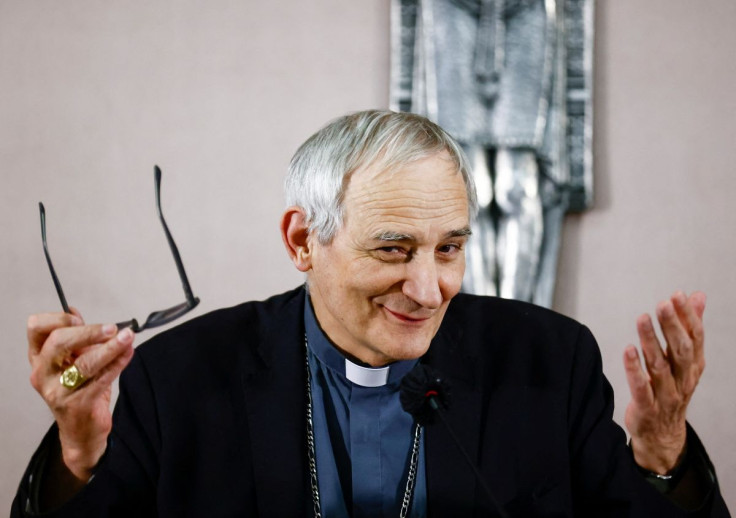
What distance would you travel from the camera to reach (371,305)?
170 centimetres

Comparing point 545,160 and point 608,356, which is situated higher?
point 545,160

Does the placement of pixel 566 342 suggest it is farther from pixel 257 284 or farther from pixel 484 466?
pixel 257 284

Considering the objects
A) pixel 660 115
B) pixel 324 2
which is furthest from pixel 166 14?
pixel 660 115

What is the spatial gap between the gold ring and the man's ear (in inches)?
22.4

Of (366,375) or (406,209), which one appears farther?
(366,375)

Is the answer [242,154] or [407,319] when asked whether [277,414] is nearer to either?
[407,319]

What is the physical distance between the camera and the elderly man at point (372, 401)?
1.53m

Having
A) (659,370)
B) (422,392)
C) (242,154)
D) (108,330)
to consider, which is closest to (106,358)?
(108,330)

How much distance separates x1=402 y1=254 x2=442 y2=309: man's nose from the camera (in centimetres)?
159

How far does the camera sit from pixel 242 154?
2.83 m

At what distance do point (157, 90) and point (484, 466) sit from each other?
5.71 ft

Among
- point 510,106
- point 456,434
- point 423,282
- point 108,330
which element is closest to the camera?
point 108,330

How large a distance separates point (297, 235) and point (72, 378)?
0.61 metres

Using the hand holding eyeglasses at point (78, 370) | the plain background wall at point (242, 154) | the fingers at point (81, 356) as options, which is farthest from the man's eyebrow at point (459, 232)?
the plain background wall at point (242, 154)
